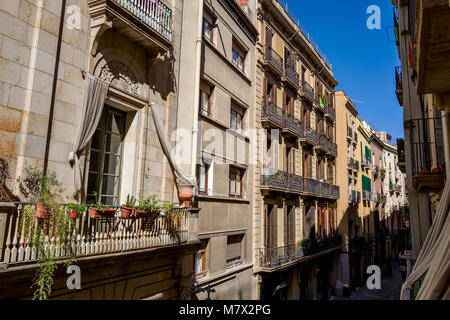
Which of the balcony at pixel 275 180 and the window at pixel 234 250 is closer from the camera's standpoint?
the window at pixel 234 250

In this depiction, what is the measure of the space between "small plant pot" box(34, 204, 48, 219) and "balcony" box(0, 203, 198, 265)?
0.08m

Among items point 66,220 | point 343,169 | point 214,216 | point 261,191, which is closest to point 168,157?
point 214,216

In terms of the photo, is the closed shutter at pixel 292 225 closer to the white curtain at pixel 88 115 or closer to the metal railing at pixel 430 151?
the metal railing at pixel 430 151

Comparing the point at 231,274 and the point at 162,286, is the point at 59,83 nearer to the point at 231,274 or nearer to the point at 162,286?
the point at 162,286

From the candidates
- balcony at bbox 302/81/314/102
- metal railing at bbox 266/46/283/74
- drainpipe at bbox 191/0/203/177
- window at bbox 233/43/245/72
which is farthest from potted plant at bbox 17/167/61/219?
balcony at bbox 302/81/314/102

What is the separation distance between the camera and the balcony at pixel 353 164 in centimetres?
3123

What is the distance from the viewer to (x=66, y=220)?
6141mm

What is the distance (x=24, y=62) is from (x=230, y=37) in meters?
10.3

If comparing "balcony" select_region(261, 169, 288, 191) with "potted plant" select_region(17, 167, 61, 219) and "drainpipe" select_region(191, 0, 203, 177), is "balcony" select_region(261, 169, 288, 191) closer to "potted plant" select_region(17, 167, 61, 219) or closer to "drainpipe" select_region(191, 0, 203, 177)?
"drainpipe" select_region(191, 0, 203, 177)

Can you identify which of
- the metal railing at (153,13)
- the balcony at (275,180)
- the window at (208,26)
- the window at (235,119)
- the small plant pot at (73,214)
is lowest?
the small plant pot at (73,214)

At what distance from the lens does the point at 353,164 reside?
31984mm

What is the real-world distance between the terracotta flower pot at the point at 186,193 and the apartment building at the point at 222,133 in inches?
35.4

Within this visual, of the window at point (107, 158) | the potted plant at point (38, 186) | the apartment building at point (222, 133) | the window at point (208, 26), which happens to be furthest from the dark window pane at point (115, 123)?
the window at point (208, 26)

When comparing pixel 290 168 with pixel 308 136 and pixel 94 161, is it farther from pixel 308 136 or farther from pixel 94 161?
pixel 94 161
